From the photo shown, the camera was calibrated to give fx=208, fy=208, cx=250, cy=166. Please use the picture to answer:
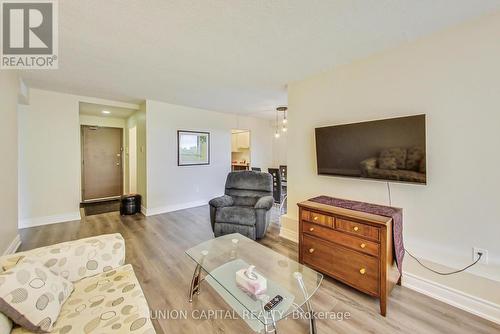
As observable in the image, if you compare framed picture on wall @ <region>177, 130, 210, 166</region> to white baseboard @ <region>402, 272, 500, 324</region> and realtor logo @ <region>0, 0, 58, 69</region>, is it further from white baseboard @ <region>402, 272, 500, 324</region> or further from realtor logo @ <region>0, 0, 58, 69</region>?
white baseboard @ <region>402, 272, 500, 324</region>

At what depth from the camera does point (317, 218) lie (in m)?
2.17

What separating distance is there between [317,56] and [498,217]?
2.15 metres

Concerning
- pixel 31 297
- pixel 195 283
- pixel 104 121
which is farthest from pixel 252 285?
pixel 104 121

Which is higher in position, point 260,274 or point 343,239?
point 343,239

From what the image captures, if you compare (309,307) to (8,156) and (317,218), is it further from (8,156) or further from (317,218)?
(8,156)

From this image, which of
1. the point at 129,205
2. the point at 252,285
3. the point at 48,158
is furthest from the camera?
the point at 129,205

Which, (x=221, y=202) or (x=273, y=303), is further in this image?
(x=221, y=202)

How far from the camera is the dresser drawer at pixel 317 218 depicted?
2.07m

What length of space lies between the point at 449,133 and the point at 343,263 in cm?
150

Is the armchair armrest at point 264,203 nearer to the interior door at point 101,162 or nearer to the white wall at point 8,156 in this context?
the white wall at point 8,156

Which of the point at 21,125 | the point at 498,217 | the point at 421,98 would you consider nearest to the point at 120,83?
the point at 21,125

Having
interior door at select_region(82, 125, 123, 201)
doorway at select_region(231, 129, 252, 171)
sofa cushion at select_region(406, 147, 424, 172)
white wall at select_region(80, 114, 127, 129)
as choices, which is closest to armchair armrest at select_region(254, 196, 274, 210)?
sofa cushion at select_region(406, 147, 424, 172)

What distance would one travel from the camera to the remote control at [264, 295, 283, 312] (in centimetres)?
132

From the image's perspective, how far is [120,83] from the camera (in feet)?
10.7
